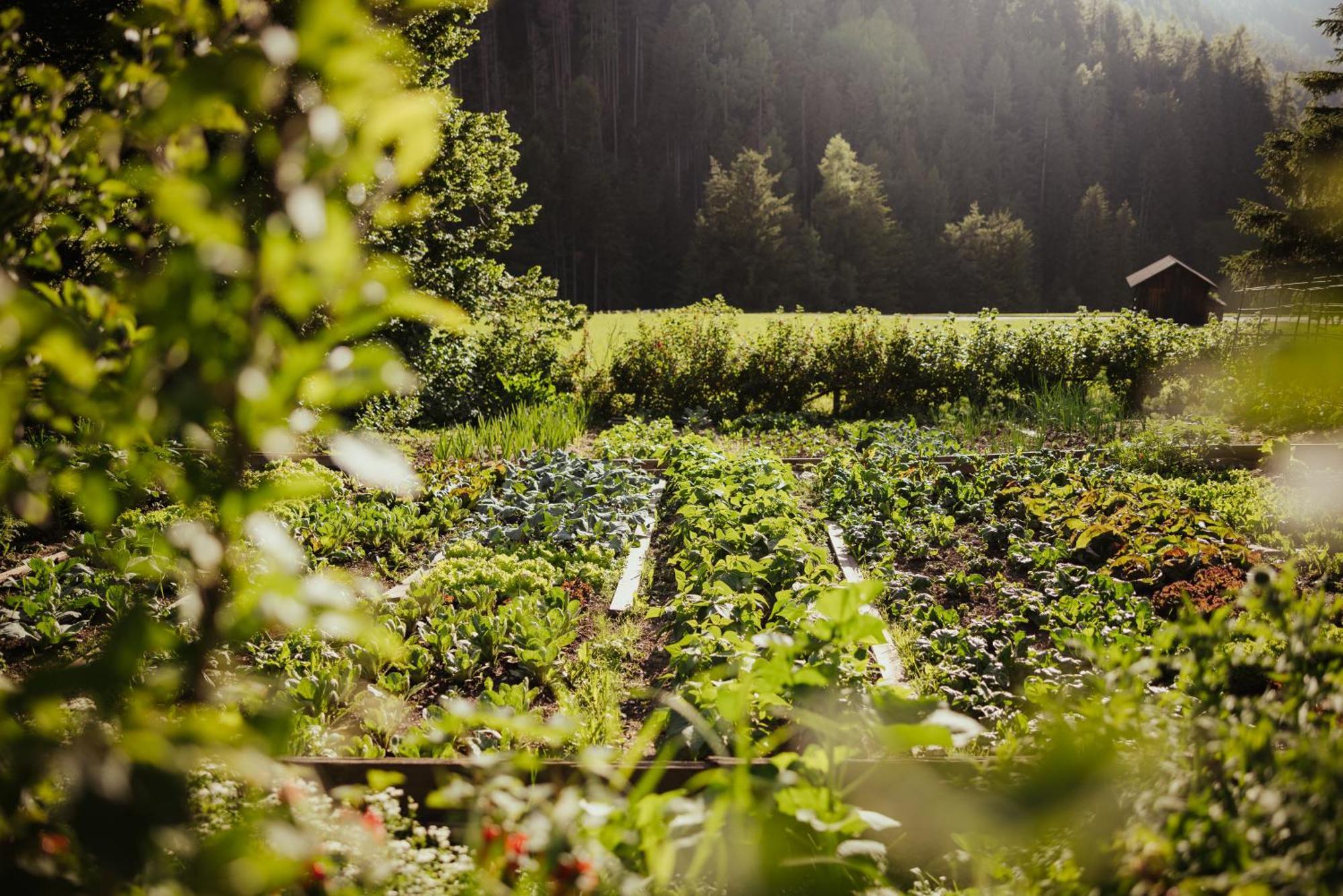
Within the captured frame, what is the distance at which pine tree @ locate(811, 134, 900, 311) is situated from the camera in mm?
61906

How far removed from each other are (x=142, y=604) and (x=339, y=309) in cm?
40

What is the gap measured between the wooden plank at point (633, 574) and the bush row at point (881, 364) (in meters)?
6.36

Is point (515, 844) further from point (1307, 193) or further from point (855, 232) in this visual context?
point (855, 232)

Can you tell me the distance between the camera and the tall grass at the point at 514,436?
329 inches

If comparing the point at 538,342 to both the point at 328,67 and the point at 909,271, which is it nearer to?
the point at 328,67

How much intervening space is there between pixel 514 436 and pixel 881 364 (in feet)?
21.8

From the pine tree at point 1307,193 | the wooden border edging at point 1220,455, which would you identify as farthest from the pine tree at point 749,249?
the wooden border edging at point 1220,455

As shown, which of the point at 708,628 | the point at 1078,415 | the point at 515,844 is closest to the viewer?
the point at 515,844

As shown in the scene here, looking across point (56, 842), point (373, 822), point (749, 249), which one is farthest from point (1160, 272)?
point (56, 842)

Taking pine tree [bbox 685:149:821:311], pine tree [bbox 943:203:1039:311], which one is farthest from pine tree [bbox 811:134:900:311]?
pine tree [bbox 943:203:1039:311]

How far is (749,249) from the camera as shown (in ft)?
195

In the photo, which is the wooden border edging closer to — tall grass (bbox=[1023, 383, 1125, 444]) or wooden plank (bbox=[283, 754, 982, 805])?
tall grass (bbox=[1023, 383, 1125, 444])

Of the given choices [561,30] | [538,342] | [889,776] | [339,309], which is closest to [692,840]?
[339,309]

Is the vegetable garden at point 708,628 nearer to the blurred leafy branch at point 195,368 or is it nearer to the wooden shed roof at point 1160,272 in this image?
the blurred leafy branch at point 195,368
